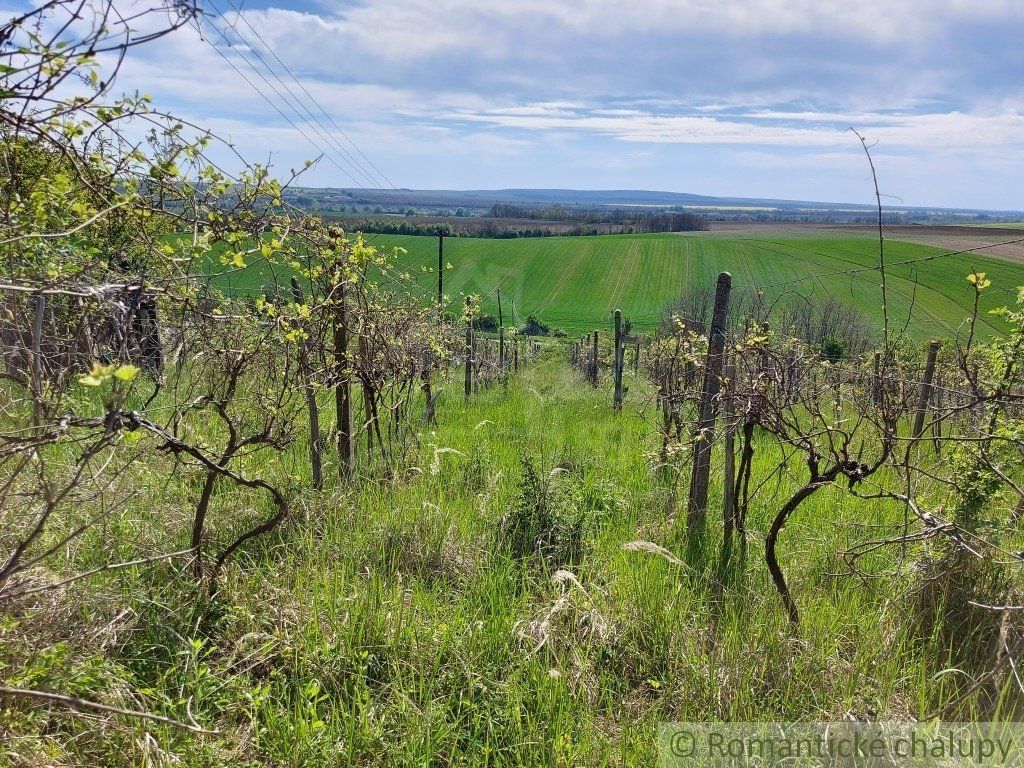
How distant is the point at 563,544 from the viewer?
3891 mm

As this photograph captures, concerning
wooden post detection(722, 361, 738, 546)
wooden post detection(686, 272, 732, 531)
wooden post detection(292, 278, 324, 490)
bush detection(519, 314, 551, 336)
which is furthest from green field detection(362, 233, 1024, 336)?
wooden post detection(722, 361, 738, 546)

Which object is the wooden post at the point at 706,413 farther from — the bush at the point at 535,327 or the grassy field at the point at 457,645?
the bush at the point at 535,327

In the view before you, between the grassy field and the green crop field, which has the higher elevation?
the green crop field

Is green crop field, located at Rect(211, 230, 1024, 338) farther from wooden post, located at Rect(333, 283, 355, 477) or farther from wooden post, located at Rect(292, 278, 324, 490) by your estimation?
wooden post, located at Rect(292, 278, 324, 490)

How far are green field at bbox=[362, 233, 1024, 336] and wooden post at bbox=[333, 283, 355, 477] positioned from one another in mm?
29778

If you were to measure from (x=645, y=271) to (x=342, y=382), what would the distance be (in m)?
53.2

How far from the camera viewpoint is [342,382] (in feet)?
14.9

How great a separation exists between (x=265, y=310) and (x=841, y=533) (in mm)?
3932

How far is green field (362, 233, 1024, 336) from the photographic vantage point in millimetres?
36812

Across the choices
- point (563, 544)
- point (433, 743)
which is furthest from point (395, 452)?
point (433, 743)

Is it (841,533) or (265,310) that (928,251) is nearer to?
(841,533)

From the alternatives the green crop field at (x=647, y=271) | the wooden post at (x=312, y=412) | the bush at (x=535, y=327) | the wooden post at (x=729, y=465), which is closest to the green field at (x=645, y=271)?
the green crop field at (x=647, y=271)

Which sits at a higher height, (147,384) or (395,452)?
(147,384)

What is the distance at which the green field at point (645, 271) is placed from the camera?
36.8 metres
